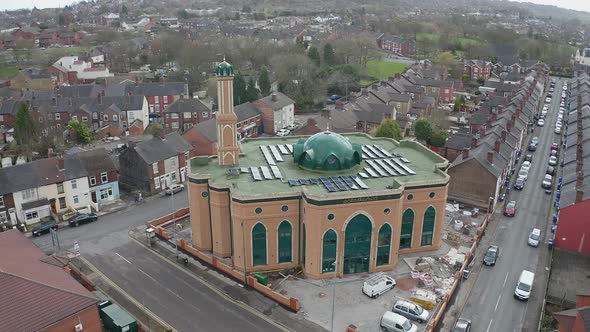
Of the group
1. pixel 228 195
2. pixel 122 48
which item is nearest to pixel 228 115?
pixel 228 195

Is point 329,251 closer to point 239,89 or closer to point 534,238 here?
point 534,238

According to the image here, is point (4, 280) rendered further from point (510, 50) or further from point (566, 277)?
point (510, 50)

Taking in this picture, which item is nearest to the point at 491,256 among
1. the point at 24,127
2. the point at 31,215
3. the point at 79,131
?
the point at 31,215

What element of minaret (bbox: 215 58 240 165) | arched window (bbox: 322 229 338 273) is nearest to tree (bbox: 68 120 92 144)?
minaret (bbox: 215 58 240 165)

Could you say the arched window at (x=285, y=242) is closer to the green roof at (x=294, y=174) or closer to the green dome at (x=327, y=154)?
the green roof at (x=294, y=174)

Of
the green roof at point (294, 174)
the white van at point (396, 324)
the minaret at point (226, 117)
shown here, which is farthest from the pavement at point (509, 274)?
the minaret at point (226, 117)

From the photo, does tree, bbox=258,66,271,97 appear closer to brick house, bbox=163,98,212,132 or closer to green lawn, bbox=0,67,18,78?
brick house, bbox=163,98,212,132
